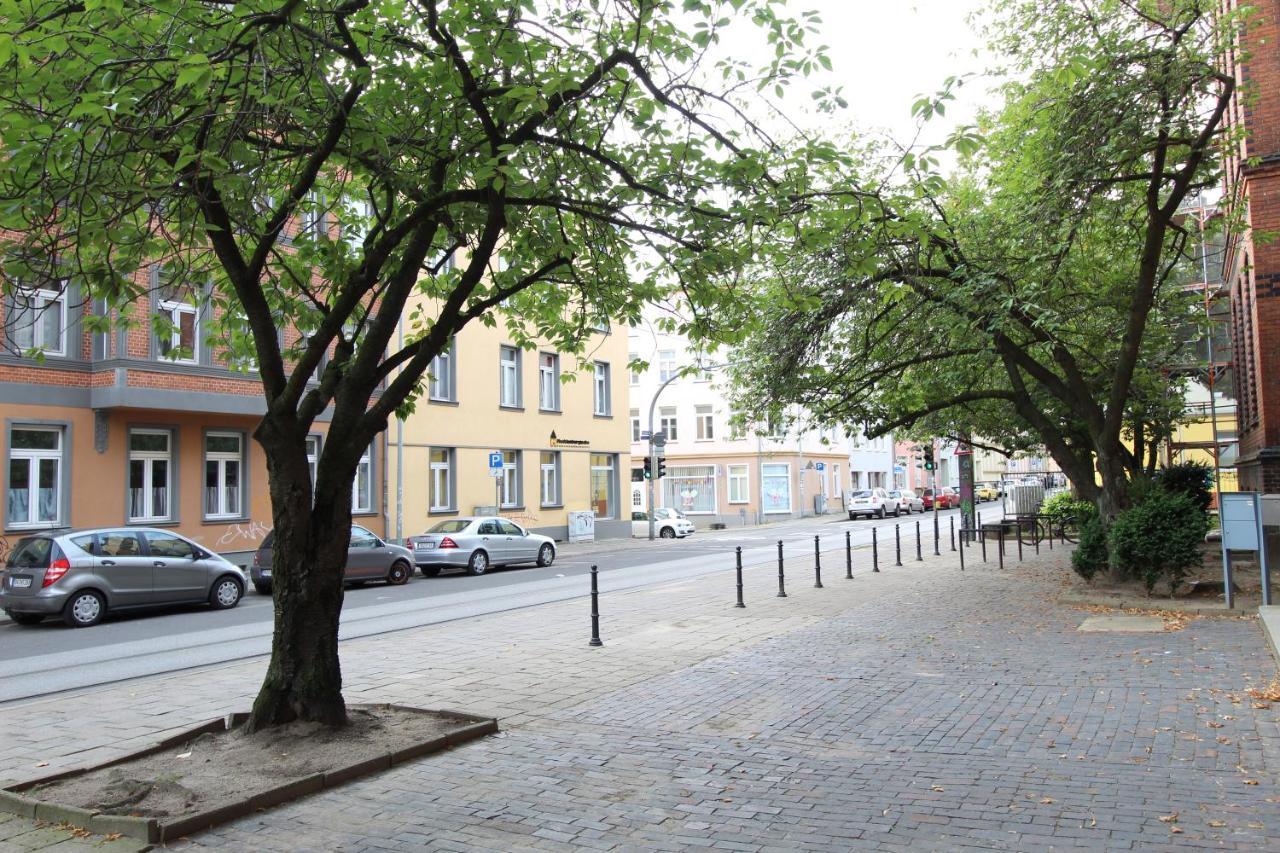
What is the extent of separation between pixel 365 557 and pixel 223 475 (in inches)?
246

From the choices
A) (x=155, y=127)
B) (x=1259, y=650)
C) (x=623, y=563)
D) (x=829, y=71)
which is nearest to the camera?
(x=155, y=127)

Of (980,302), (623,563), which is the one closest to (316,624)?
(980,302)

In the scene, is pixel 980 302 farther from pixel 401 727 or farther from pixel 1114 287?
pixel 401 727

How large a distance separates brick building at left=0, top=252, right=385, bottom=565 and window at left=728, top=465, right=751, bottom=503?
112ft

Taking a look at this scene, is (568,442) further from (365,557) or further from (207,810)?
(207,810)

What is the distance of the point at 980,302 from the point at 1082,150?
2369mm

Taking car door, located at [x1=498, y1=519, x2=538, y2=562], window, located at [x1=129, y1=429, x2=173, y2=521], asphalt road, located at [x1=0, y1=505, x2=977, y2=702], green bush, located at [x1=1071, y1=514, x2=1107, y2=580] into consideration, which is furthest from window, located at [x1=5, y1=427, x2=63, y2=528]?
green bush, located at [x1=1071, y1=514, x2=1107, y2=580]

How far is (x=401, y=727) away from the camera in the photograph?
699cm

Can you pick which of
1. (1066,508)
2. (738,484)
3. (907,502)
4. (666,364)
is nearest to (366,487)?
(1066,508)

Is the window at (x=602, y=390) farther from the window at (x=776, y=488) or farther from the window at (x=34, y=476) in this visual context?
the window at (x=34, y=476)

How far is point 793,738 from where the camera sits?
6.82 meters

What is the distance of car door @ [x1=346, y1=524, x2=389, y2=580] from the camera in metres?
20.3

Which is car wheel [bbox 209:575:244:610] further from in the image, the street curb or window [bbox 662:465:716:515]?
window [bbox 662:465:716:515]

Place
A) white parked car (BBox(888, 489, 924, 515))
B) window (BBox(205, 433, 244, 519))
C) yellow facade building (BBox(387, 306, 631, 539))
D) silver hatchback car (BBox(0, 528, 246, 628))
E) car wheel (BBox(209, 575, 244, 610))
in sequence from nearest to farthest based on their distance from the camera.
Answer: silver hatchback car (BBox(0, 528, 246, 628))
car wheel (BBox(209, 575, 244, 610))
window (BBox(205, 433, 244, 519))
yellow facade building (BBox(387, 306, 631, 539))
white parked car (BBox(888, 489, 924, 515))
